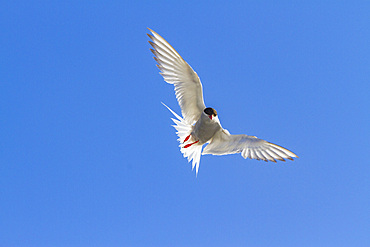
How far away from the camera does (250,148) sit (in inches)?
237

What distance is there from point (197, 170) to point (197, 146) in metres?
0.52

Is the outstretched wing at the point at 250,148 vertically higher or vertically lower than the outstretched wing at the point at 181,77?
lower

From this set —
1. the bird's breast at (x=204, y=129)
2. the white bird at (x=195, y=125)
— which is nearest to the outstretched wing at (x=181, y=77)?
the white bird at (x=195, y=125)

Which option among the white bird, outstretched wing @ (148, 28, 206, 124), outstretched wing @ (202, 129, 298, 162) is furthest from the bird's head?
outstretched wing @ (148, 28, 206, 124)

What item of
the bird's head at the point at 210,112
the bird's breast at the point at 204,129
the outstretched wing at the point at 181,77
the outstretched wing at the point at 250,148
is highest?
the outstretched wing at the point at 181,77

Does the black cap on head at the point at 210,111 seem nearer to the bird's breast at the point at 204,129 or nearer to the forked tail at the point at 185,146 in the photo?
the bird's breast at the point at 204,129

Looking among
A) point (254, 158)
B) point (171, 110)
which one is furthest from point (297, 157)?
point (171, 110)

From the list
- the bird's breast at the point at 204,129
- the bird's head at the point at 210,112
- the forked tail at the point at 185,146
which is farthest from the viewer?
the forked tail at the point at 185,146

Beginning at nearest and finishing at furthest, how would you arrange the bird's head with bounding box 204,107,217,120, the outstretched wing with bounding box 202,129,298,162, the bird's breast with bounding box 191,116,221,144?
1. the outstretched wing with bounding box 202,129,298,162
2. the bird's head with bounding box 204,107,217,120
3. the bird's breast with bounding box 191,116,221,144

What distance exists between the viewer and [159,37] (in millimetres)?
6363

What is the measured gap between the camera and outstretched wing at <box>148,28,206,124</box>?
6516mm

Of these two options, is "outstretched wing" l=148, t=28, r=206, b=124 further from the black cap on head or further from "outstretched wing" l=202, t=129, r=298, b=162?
"outstretched wing" l=202, t=129, r=298, b=162

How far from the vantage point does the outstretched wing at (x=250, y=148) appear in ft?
19.2

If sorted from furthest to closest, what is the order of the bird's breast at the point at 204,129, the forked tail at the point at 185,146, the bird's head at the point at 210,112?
the forked tail at the point at 185,146
the bird's breast at the point at 204,129
the bird's head at the point at 210,112
